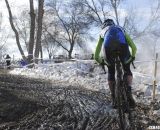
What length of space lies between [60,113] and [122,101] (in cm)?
169

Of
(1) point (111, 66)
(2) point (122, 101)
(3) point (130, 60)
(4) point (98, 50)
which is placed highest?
(4) point (98, 50)

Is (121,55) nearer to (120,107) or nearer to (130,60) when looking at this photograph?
(130,60)

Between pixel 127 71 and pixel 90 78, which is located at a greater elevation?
pixel 127 71

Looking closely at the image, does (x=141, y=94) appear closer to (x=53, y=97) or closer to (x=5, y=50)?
(x=53, y=97)

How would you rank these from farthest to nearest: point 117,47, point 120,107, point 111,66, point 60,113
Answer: point 60,113, point 111,66, point 117,47, point 120,107

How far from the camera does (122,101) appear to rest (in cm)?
762

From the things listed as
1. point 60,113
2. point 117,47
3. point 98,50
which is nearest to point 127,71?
point 117,47

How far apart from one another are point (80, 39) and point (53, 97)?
57.6 metres

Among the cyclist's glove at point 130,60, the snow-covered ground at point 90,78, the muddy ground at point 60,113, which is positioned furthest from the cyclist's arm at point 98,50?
the snow-covered ground at point 90,78

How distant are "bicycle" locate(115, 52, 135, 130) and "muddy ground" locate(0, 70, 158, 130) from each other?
0.16 m

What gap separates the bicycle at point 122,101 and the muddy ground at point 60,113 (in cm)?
16

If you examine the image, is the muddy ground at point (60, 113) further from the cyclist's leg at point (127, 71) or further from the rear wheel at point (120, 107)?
the cyclist's leg at point (127, 71)

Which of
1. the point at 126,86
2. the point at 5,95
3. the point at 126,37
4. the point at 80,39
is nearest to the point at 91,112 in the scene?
the point at 126,86

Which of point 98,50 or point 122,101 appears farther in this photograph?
point 98,50
